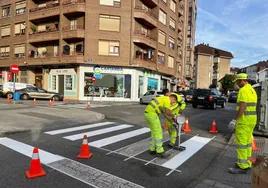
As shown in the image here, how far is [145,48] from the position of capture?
3084 cm

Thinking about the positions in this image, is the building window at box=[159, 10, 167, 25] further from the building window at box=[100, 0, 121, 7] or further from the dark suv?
the dark suv

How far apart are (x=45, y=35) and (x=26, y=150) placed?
27.0 m

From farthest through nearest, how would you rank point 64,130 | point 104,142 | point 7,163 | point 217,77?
point 217,77
point 64,130
point 104,142
point 7,163

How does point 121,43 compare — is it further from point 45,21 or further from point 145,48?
point 45,21

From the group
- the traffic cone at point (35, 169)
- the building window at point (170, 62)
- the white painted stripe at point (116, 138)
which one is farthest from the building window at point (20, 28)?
the traffic cone at point (35, 169)

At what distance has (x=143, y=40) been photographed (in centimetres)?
2828

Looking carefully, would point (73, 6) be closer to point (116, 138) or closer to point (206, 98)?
point (206, 98)

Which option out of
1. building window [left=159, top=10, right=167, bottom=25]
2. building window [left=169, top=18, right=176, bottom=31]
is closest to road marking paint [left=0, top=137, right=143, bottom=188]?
building window [left=159, top=10, right=167, bottom=25]

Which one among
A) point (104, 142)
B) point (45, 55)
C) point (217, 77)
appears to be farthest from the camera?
point (217, 77)

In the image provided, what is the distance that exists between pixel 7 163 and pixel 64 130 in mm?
3735

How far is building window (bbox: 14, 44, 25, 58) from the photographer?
3238 cm

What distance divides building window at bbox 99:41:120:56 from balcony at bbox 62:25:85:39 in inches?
98.5

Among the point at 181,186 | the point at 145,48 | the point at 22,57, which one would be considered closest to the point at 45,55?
the point at 22,57

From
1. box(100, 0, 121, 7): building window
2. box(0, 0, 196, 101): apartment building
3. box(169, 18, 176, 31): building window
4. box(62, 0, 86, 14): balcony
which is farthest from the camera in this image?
box(169, 18, 176, 31): building window
